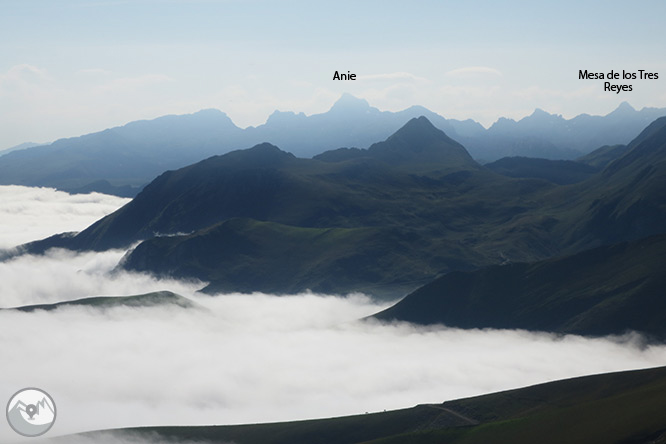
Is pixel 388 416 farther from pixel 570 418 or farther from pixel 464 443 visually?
pixel 570 418

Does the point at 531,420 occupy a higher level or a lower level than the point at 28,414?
lower

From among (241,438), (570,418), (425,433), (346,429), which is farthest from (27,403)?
(570,418)

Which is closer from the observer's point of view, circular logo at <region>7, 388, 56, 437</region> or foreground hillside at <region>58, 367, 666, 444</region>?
foreground hillside at <region>58, 367, 666, 444</region>

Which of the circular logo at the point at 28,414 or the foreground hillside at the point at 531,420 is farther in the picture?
the circular logo at the point at 28,414

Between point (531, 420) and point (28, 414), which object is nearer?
point (531, 420)
